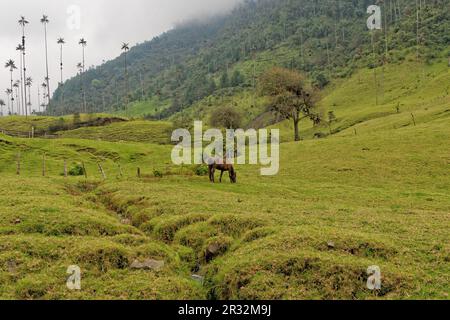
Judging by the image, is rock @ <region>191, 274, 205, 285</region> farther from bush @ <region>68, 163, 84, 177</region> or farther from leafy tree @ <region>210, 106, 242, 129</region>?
leafy tree @ <region>210, 106, 242, 129</region>

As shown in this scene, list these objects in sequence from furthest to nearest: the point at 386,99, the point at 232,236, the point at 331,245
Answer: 1. the point at 386,99
2. the point at 232,236
3. the point at 331,245

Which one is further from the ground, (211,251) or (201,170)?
(201,170)

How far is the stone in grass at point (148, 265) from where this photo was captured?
15.5m

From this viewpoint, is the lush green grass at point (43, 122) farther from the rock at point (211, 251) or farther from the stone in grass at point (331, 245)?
the stone in grass at point (331, 245)

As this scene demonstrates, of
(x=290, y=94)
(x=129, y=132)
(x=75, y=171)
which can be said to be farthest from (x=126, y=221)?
(x=129, y=132)

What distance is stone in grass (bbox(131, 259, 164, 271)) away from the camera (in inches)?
609

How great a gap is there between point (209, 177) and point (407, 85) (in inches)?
4001

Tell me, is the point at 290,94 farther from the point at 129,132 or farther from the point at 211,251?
the point at 211,251

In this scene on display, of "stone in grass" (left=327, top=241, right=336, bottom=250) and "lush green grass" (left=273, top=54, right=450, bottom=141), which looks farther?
"lush green grass" (left=273, top=54, right=450, bottom=141)

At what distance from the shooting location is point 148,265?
51.4 ft

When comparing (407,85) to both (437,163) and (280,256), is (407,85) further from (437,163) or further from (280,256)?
(280,256)

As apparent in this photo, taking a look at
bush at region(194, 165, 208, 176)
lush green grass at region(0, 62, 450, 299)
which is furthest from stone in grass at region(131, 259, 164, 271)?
bush at region(194, 165, 208, 176)

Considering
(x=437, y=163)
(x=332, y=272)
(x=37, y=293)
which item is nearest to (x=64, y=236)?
(x=37, y=293)
